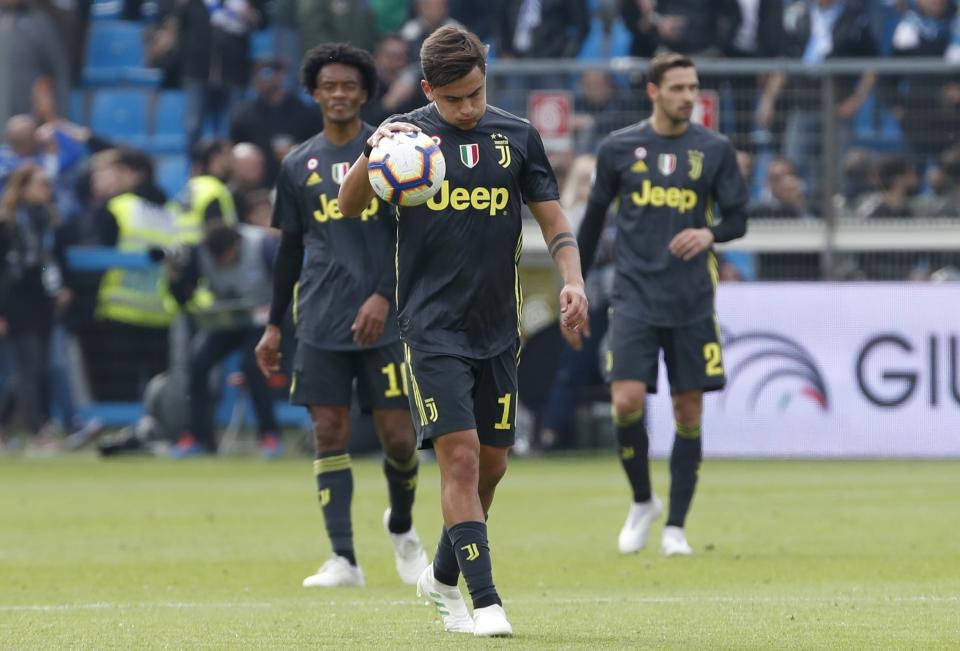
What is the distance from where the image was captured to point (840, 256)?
60.4ft

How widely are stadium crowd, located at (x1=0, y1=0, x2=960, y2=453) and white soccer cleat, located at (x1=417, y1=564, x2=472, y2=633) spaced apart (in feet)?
→ 31.9

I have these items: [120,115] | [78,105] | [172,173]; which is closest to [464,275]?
[172,173]

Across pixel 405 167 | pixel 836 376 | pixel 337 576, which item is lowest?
pixel 836 376

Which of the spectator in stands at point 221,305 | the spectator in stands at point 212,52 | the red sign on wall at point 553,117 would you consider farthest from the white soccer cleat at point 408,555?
the spectator in stands at point 212,52

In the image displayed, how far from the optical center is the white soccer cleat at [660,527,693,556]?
10.3 meters

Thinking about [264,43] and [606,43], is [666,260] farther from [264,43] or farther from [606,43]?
A: [264,43]

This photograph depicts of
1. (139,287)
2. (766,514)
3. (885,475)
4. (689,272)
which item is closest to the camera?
(689,272)

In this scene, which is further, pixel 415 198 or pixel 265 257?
pixel 265 257

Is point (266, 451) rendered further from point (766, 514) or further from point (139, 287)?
point (766, 514)

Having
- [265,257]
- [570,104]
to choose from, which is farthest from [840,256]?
[265,257]

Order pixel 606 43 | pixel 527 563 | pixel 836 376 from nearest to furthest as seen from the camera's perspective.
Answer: pixel 527 563
pixel 836 376
pixel 606 43

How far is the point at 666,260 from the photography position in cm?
1062

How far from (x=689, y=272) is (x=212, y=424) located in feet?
30.0

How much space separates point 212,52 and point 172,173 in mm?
1642
